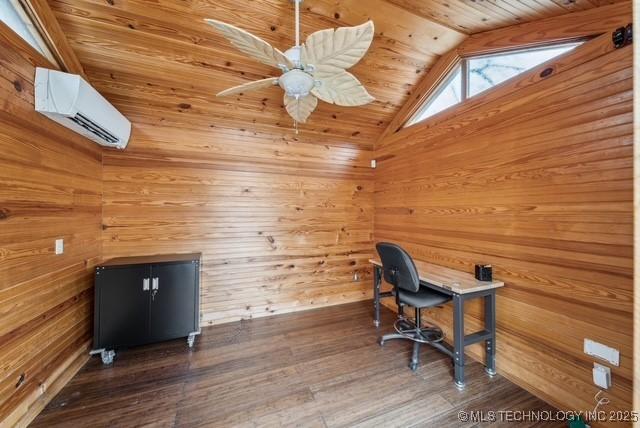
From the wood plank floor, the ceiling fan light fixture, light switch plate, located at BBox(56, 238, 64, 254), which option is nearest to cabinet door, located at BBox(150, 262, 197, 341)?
the wood plank floor

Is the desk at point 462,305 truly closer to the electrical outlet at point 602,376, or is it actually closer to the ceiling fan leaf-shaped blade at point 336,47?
the electrical outlet at point 602,376

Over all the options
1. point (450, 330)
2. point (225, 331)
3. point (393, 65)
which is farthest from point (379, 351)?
point (393, 65)

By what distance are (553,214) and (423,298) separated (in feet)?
3.79

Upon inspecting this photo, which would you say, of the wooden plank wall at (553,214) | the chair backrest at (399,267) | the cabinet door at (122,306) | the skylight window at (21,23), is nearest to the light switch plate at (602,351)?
the wooden plank wall at (553,214)

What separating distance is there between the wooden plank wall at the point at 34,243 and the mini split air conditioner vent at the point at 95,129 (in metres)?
0.18

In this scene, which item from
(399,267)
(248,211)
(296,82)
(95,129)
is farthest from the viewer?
(248,211)

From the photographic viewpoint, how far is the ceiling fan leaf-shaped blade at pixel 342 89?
4.66 feet

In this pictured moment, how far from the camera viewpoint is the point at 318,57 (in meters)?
1.24

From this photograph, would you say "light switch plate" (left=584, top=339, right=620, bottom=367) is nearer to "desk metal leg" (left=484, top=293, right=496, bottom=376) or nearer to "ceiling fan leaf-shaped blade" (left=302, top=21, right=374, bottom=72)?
"desk metal leg" (left=484, top=293, right=496, bottom=376)

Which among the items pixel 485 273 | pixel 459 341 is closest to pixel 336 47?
pixel 485 273

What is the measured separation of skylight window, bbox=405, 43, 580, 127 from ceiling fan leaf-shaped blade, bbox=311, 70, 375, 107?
1470mm

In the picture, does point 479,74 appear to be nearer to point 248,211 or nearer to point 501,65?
point 501,65

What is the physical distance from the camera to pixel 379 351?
2.33 meters

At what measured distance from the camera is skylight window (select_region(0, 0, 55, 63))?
1438 millimetres
